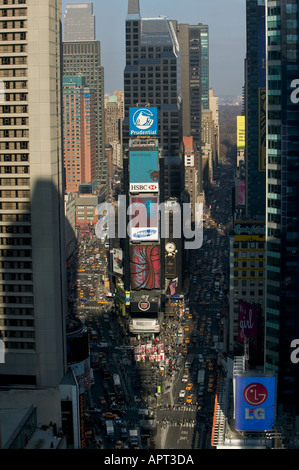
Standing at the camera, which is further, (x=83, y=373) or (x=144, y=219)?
(x=144, y=219)

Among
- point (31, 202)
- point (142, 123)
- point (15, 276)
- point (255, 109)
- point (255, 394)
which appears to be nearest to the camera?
point (255, 394)

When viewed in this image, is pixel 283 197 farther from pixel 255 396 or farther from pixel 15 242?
pixel 255 396

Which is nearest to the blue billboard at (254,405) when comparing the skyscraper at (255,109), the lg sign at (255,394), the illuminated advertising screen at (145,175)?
the lg sign at (255,394)

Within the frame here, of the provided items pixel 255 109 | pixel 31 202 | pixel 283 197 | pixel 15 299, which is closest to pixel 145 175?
pixel 255 109

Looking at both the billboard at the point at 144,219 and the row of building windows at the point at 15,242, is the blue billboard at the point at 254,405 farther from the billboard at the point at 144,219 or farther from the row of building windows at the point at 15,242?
the billboard at the point at 144,219

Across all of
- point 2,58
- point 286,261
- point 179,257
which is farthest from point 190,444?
point 179,257
